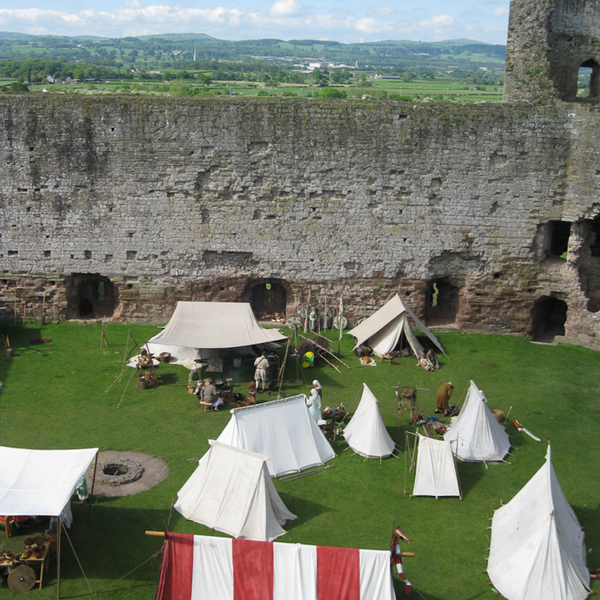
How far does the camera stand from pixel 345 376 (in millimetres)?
17391

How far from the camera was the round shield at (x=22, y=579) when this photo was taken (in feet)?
33.1

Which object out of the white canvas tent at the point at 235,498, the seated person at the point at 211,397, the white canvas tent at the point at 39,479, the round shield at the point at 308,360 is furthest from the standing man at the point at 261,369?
the white canvas tent at the point at 39,479

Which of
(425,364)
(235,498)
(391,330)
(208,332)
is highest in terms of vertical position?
(208,332)

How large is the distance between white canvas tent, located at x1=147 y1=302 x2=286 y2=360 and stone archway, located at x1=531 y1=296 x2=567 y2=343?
7.82m

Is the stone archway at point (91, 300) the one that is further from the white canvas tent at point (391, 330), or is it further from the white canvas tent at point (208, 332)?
the white canvas tent at point (391, 330)

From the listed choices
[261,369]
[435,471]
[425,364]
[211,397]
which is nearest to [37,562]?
[211,397]

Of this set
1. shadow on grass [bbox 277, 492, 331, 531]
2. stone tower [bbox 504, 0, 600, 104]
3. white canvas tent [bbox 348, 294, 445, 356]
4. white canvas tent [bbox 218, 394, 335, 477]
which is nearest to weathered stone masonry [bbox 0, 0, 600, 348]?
stone tower [bbox 504, 0, 600, 104]

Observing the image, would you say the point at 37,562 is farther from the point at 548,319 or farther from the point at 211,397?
the point at 548,319

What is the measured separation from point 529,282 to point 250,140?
8428mm

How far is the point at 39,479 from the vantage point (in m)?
10.8

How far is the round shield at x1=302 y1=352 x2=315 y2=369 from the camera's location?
1756 centimetres

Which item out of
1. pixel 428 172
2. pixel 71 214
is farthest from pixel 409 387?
pixel 71 214

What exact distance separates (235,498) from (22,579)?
3190 mm

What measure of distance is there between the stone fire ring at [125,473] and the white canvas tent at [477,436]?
544cm
